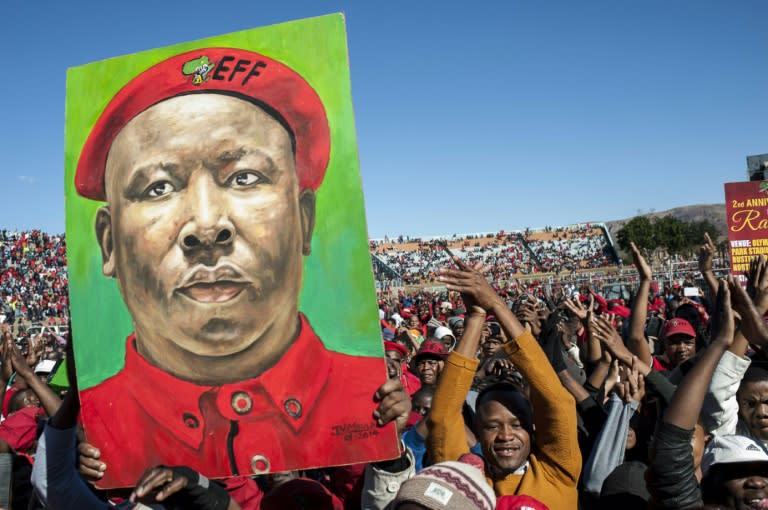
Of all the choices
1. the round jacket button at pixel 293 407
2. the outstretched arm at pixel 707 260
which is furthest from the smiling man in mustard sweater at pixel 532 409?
the outstretched arm at pixel 707 260

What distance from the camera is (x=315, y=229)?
2.46 meters

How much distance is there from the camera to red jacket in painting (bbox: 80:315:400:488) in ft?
7.80

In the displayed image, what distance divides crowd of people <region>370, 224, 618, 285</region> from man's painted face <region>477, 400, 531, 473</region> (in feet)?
162

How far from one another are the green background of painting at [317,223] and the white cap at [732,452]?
1321 mm

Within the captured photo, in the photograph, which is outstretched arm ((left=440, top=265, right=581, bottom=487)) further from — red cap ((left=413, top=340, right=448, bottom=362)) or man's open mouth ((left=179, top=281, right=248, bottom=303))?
red cap ((left=413, top=340, right=448, bottom=362))

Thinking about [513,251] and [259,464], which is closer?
[259,464]

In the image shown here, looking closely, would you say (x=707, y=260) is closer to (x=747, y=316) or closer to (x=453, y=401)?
(x=747, y=316)

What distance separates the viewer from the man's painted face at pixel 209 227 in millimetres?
2508

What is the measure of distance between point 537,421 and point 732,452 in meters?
0.70

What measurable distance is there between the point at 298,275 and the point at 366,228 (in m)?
0.32

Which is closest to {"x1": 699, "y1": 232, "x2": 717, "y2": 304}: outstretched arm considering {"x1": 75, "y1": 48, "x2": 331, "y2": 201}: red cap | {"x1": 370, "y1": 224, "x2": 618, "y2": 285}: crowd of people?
{"x1": 75, "y1": 48, "x2": 331, "y2": 201}: red cap

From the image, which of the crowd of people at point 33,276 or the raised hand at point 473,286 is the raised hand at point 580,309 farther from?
the crowd of people at point 33,276

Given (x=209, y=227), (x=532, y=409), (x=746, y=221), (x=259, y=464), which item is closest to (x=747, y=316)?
(x=532, y=409)

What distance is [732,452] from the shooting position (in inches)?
96.7
